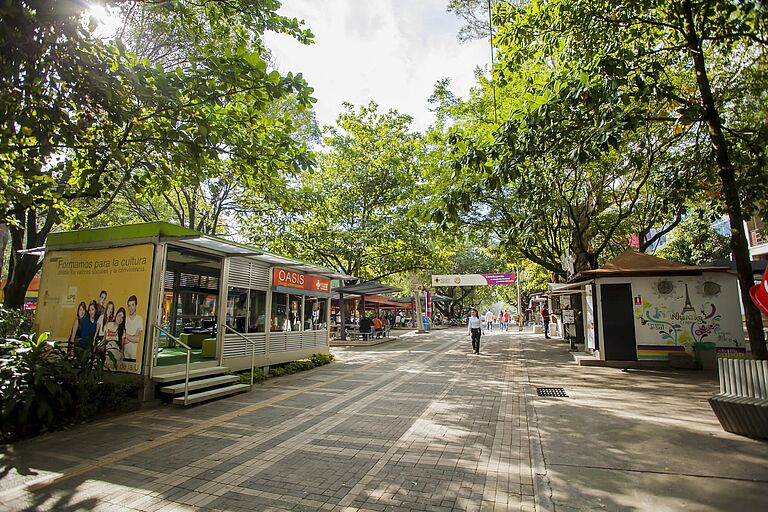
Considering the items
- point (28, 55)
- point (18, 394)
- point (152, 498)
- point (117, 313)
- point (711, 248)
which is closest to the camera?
point (152, 498)

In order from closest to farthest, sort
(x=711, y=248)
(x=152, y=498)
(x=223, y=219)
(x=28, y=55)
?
1. (x=152, y=498)
2. (x=28, y=55)
3. (x=223, y=219)
4. (x=711, y=248)

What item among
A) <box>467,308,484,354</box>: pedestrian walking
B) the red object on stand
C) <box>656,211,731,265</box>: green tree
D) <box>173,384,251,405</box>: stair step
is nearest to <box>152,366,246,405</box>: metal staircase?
<box>173,384,251,405</box>: stair step

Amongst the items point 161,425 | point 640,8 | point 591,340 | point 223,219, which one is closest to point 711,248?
point 591,340

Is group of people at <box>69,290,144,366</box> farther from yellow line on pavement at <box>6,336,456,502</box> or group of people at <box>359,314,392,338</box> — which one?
group of people at <box>359,314,392,338</box>

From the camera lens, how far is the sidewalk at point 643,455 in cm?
346

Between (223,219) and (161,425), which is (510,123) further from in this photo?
(223,219)

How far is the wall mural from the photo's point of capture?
1018 centimetres

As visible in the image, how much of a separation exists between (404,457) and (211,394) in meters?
4.46

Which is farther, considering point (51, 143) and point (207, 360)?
point (207, 360)

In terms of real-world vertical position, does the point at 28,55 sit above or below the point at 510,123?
above

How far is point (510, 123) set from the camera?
5.49 m

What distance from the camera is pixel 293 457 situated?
15.2 ft

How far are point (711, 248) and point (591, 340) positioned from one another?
1841 centimetres

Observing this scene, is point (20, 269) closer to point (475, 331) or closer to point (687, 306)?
point (475, 331)
